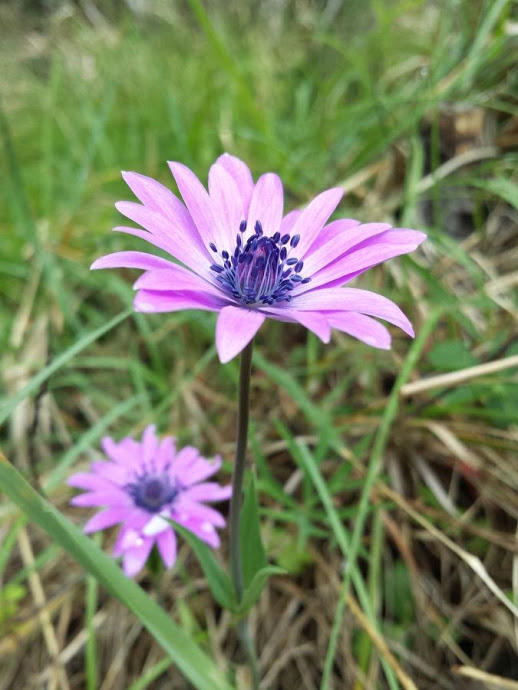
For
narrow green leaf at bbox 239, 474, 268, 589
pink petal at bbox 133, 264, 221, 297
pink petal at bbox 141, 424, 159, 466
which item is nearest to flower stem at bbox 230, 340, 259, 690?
narrow green leaf at bbox 239, 474, 268, 589

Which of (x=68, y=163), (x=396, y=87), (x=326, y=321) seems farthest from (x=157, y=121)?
(x=326, y=321)

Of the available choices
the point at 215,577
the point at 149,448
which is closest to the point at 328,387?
the point at 149,448

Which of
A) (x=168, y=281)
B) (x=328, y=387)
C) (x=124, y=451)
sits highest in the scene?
(x=168, y=281)

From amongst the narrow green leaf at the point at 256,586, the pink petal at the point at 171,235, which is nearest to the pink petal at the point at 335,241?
the pink petal at the point at 171,235

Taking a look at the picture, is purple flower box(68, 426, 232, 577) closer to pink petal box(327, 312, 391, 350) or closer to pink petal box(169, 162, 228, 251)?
pink petal box(169, 162, 228, 251)

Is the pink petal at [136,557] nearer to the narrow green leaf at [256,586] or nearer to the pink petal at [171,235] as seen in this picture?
the narrow green leaf at [256,586]

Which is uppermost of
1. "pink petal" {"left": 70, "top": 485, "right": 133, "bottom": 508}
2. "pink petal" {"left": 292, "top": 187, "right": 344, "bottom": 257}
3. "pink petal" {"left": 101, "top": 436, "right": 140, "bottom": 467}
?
"pink petal" {"left": 292, "top": 187, "right": 344, "bottom": 257}

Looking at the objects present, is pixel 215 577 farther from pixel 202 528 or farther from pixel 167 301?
pixel 167 301
